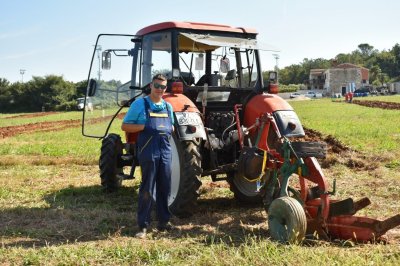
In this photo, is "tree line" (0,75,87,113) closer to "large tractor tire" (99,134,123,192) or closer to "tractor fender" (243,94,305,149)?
"large tractor tire" (99,134,123,192)

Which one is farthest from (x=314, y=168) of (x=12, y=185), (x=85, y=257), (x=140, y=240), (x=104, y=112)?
Answer: (x=12, y=185)

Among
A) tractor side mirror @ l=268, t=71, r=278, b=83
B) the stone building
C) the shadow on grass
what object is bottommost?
the shadow on grass

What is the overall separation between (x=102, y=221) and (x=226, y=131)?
211cm

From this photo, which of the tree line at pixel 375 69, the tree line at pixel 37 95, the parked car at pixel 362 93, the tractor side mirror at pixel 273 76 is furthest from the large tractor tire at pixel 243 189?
the tree line at pixel 375 69

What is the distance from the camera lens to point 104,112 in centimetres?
795

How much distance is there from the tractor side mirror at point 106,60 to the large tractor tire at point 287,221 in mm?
3652

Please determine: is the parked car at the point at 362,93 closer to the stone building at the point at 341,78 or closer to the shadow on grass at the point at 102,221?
the stone building at the point at 341,78

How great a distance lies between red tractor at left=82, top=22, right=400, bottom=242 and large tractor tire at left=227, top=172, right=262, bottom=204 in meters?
0.01

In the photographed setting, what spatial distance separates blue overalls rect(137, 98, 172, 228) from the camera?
5.53m

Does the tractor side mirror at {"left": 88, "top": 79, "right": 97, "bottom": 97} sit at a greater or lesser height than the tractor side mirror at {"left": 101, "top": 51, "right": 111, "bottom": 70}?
lesser

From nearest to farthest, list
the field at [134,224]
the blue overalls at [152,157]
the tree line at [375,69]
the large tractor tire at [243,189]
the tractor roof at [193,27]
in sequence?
1. the field at [134,224]
2. the blue overalls at [152,157]
3. the tractor roof at [193,27]
4. the large tractor tire at [243,189]
5. the tree line at [375,69]

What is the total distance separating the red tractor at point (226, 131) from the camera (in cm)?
502

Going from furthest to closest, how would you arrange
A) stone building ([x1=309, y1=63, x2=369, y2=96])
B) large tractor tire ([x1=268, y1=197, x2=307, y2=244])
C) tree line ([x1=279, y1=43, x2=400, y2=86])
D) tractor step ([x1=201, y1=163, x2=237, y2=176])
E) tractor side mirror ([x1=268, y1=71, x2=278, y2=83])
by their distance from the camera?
tree line ([x1=279, y1=43, x2=400, y2=86]) → stone building ([x1=309, y1=63, x2=369, y2=96]) → tractor side mirror ([x1=268, y1=71, x2=278, y2=83]) → tractor step ([x1=201, y1=163, x2=237, y2=176]) → large tractor tire ([x1=268, y1=197, x2=307, y2=244])

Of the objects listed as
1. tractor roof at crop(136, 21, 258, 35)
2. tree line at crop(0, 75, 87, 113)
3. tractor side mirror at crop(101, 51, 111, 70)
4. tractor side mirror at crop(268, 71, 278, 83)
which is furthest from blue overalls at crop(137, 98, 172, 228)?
tree line at crop(0, 75, 87, 113)
